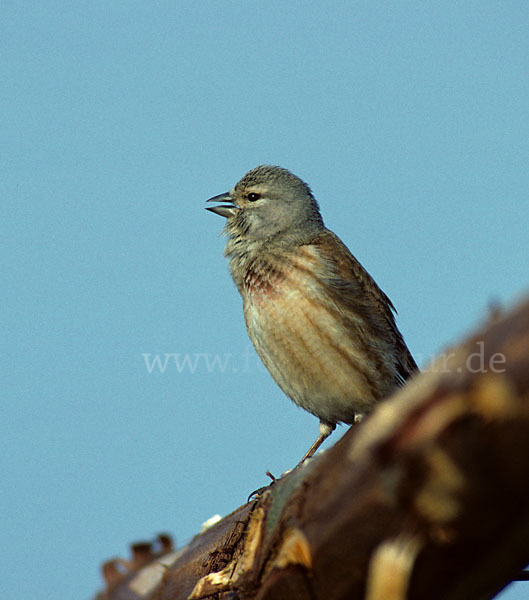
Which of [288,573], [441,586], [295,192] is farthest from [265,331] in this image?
[441,586]

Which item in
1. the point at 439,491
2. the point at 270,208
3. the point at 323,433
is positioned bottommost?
the point at 439,491

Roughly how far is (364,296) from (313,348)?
0.76 metres

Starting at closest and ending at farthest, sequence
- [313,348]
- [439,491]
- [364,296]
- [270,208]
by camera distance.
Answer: [439,491] → [313,348] → [364,296] → [270,208]

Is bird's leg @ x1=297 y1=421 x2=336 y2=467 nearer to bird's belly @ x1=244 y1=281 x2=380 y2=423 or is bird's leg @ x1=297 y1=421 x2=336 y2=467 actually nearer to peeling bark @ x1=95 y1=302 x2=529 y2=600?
bird's belly @ x1=244 y1=281 x2=380 y2=423

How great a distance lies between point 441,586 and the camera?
180 centimetres

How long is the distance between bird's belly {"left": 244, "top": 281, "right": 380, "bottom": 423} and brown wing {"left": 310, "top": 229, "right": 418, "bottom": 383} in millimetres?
229

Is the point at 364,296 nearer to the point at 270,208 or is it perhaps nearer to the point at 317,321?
the point at 317,321

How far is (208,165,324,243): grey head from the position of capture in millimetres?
7333

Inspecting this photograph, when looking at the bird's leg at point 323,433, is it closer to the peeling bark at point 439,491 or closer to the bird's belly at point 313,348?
the bird's belly at point 313,348

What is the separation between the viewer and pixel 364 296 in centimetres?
695

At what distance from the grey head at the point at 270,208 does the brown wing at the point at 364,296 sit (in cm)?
30

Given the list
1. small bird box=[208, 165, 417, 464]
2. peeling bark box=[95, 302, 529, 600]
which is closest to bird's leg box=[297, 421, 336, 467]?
small bird box=[208, 165, 417, 464]

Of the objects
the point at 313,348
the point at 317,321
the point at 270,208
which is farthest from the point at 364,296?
the point at 270,208

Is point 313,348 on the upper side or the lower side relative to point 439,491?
upper
